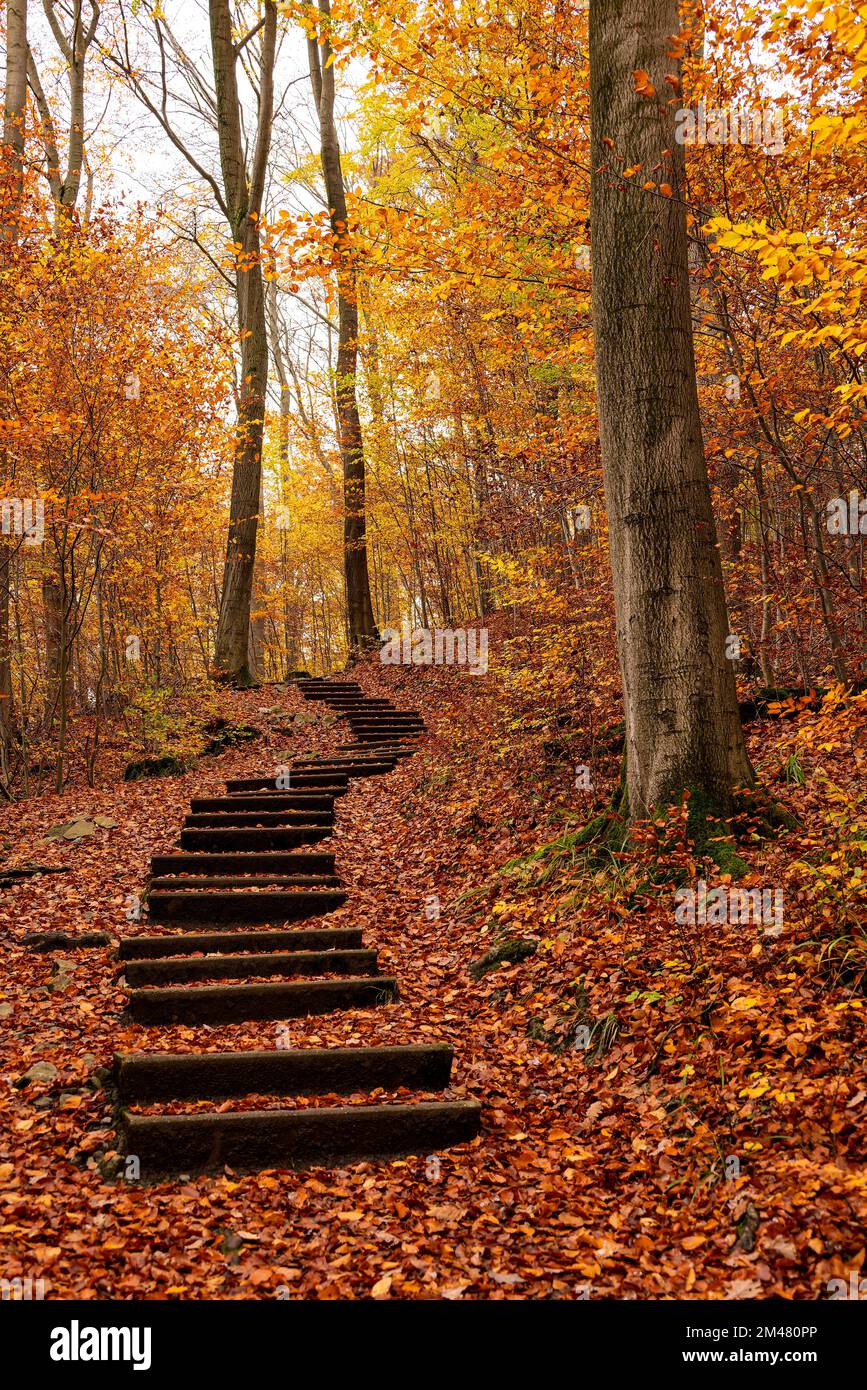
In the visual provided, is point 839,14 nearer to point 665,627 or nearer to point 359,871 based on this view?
point 665,627

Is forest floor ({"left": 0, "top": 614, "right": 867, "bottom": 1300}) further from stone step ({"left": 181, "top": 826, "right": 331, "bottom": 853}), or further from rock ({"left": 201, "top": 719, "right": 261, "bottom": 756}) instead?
rock ({"left": 201, "top": 719, "right": 261, "bottom": 756})

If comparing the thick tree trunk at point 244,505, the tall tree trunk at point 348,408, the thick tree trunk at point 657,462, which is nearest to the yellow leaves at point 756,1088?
the thick tree trunk at point 657,462

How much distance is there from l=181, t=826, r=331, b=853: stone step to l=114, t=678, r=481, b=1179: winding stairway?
11 mm

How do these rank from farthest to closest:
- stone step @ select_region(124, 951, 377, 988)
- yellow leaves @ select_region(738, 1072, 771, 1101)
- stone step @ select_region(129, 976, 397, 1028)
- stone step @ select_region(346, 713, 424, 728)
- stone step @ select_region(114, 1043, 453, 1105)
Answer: stone step @ select_region(346, 713, 424, 728) → stone step @ select_region(124, 951, 377, 988) → stone step @ select_region(129, 976, 397, 1028) → stone step @ select_region(114, 1043, 453, 1105) → yellow leaves @ select_region(738, 1072, 771, 1101)

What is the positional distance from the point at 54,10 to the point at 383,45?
43.9ft

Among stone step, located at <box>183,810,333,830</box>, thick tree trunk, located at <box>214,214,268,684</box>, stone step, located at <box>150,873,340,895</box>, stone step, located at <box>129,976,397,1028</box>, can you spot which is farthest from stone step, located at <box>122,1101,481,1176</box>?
thick tree trunk, located at <box>214,214,268,684</box>

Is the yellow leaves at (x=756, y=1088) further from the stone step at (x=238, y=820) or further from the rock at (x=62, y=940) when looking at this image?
the stone step at (x=238, y=820)

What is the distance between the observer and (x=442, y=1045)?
14.5ft

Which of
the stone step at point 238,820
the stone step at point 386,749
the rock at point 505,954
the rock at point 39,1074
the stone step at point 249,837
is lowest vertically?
the rock at point 39,1074

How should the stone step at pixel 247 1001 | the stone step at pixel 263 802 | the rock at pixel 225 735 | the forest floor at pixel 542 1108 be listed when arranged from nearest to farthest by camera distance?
the forest floor at pixel 542 1108
the stone step at pixel 247 1001
the stone step at pixel 263 802
the rock at pixel 225 735

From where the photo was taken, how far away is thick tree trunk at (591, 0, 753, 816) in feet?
17.2

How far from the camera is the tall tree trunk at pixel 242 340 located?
15.0 m

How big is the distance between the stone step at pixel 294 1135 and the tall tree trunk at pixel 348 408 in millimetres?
15674

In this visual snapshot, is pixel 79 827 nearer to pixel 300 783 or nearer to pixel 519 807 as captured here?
pixel 300 783
